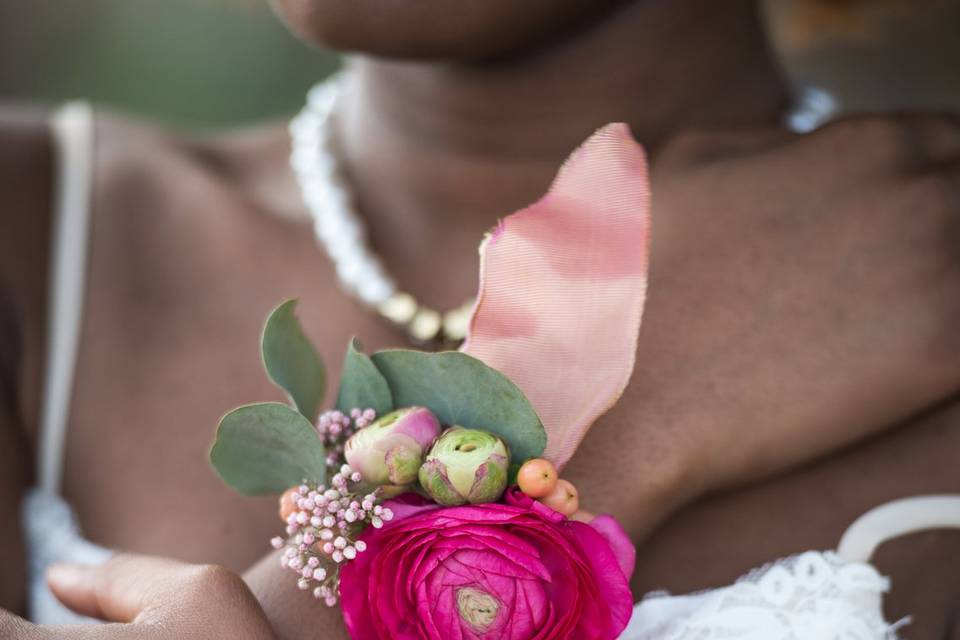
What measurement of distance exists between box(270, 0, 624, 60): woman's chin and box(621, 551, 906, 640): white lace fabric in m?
0.54

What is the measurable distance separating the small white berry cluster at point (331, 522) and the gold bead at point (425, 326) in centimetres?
45

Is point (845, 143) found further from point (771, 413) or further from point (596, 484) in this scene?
point (596, 484)

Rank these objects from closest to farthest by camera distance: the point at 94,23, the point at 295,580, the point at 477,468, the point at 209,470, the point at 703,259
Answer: the point at 477,468 → the point at 295,580 → the point at 703,259 → the point at 209,470 → the point at 94,23

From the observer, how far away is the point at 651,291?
0.95 metres

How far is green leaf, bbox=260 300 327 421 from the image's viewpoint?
0.72m

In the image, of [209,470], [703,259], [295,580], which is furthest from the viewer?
[209,470]

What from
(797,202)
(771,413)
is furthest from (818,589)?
(797,202)

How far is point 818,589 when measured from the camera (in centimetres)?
84

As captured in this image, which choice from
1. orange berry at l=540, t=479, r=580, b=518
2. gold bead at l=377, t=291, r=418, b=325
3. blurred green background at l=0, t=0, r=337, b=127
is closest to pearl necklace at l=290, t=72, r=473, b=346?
gold bead at l=377, t=291, r=418, b=325

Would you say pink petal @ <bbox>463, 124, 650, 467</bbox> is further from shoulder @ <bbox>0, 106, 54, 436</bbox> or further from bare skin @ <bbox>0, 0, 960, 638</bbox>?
shoulder @ <bbox>0, 106, 54, 436</bbox>

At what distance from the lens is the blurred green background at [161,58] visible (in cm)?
230

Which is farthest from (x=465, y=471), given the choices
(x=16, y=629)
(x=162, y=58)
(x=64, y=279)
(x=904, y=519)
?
(x=162, y=58)

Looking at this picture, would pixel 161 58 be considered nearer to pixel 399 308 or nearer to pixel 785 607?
pixel 399 308

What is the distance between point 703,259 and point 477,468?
407mm
